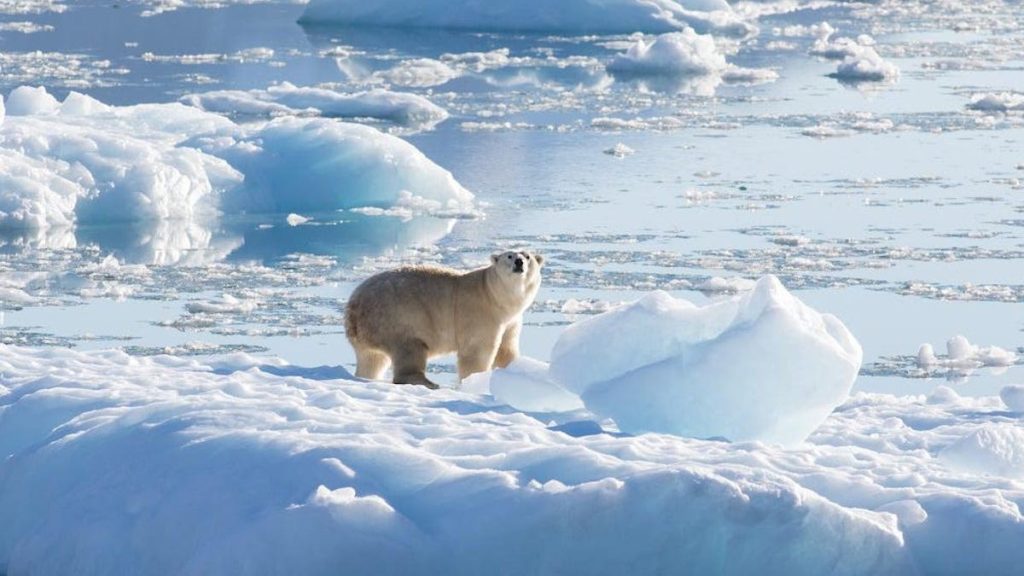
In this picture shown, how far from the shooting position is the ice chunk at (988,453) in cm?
469

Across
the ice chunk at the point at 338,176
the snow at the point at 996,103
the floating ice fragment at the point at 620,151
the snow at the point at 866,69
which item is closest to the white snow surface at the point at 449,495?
the ice chunk at the point at 338,176

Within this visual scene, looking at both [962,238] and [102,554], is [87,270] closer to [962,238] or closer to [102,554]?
[962,238]

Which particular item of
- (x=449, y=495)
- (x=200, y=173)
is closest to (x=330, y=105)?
(x=200, y=173)

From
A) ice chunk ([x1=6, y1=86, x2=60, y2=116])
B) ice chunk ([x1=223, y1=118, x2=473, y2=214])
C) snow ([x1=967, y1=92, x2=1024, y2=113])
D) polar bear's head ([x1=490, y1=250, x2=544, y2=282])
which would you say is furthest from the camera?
snow ([x1=967, y1=92, x2=1024, y2=113])

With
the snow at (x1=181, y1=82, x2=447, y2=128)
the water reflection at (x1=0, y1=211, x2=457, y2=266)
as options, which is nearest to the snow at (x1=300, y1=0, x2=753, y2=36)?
the snow at (x1=181, y1=82, x2=447, y2=128)

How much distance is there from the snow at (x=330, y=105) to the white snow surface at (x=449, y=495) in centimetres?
977

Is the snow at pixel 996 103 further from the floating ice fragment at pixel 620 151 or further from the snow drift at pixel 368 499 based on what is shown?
the snow drift at pixel 368 499

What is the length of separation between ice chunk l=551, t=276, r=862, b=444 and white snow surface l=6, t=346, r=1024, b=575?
128 mm

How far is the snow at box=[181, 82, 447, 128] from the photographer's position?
14.8 m

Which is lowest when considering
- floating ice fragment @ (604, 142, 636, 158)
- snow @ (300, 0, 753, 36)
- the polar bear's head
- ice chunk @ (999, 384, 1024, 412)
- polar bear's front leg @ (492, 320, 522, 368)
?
snow @ (300, 0, 753, 36)

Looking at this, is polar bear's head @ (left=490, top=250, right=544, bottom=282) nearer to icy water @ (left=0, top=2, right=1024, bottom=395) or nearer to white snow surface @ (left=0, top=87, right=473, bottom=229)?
icy water @ (left=0, top=2, right=1024, bottom=395)

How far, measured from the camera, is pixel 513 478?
411 centimetres

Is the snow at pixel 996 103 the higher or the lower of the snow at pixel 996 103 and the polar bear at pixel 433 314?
the lower

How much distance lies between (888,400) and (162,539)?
2.51m
